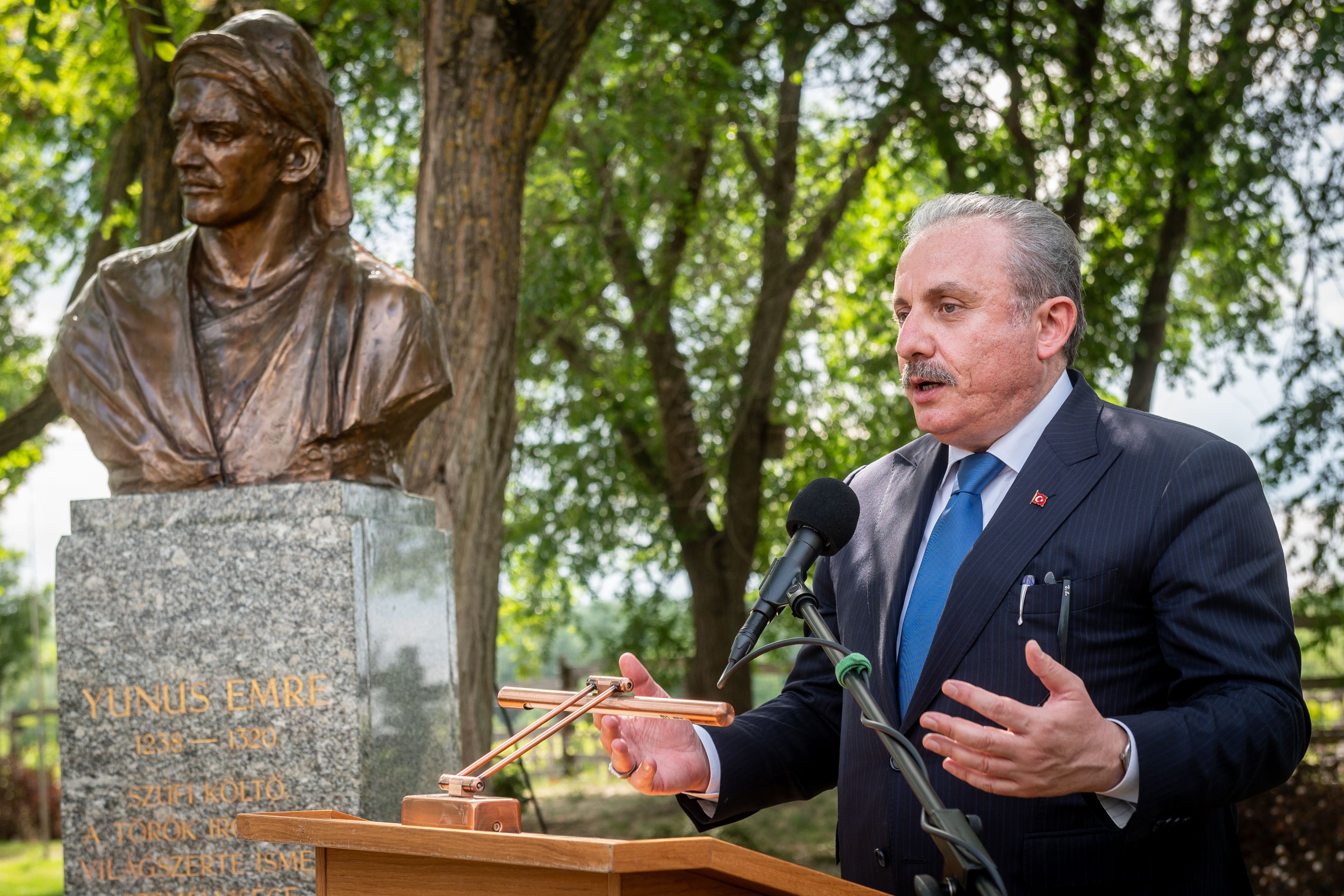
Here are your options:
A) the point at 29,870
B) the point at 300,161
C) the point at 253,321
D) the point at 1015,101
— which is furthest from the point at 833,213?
the point at 29,870

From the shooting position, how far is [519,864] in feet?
5.89

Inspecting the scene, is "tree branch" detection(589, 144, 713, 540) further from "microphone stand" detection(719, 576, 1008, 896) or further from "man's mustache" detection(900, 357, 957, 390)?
"microphone stand" detection(719, 576, 1008, 896)

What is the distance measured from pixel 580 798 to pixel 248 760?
10.2 meters

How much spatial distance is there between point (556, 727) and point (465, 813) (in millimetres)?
203

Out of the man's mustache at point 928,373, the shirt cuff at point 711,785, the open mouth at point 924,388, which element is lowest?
the shirt cuff at point 711,785

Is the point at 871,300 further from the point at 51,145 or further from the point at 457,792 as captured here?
the point at 457,792

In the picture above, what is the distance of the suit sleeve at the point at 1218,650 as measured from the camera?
216 centimetres

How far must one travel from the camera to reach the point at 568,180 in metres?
11.1

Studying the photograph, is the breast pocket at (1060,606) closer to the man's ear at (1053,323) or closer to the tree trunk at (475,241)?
the man's ear at (1053,323)

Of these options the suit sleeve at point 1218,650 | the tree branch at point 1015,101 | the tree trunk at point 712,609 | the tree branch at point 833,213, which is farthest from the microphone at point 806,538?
the tree trunk at point 712,609

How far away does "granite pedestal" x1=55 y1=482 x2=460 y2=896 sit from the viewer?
4.07 metres

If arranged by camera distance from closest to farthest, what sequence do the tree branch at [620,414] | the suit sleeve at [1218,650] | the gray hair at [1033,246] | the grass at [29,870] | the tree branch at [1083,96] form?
the suit sleeve at [1218,650] → the gray hair at [1033,246] → the tree branch at [1083,96] → the grass at [29,870] → the tree branch at [620,414]

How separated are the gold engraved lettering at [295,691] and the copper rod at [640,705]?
6.57ft

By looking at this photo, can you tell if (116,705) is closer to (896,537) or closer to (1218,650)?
(896,537)
